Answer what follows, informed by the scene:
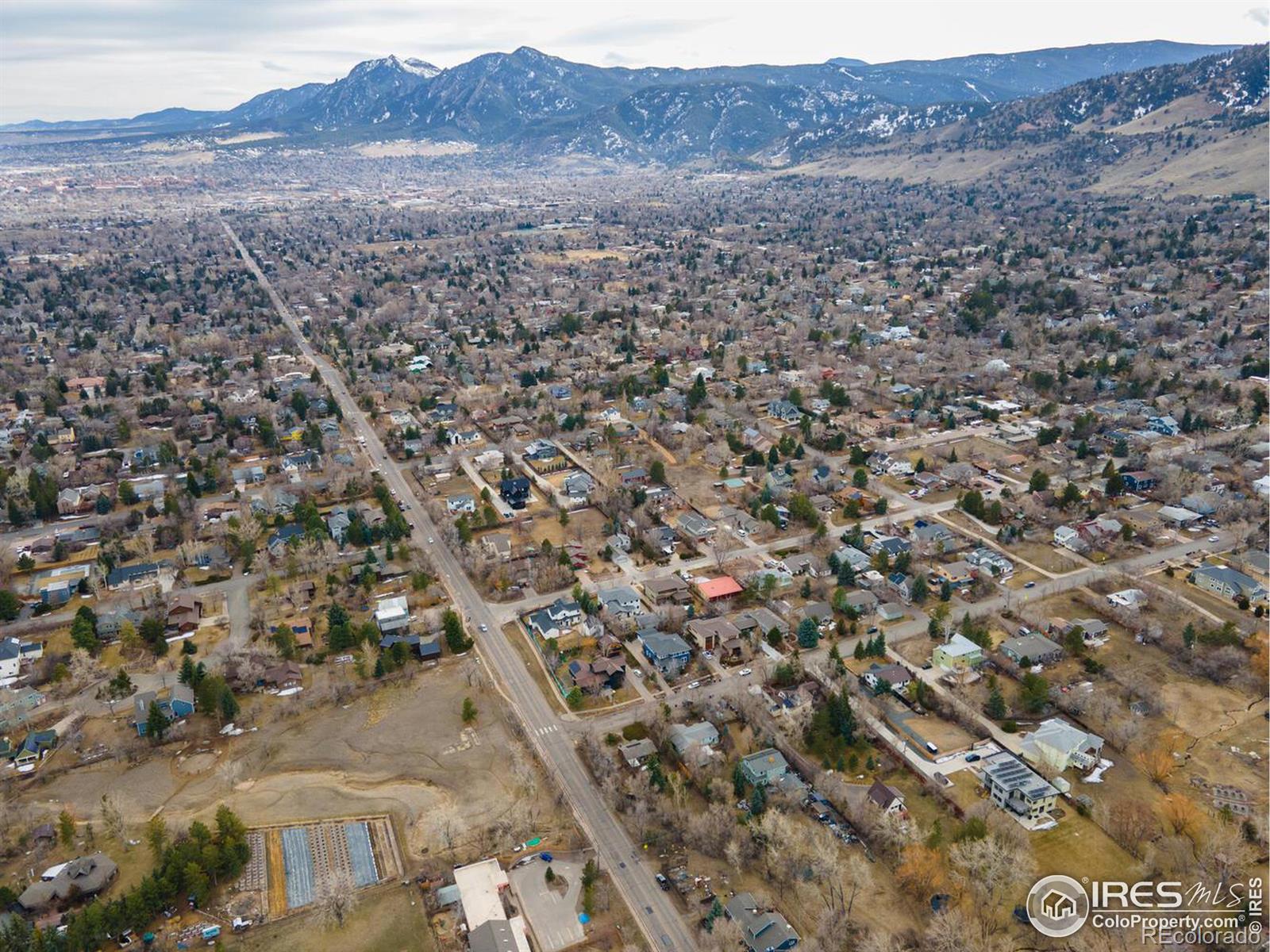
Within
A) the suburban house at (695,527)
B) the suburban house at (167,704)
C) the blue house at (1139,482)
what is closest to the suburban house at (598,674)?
the suburban house at (695,527)

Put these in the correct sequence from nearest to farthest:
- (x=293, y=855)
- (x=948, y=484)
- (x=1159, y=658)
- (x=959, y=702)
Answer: (x=293, y=855), (x=959, y=702), (x=1159, y=658), (x=948, y=484)

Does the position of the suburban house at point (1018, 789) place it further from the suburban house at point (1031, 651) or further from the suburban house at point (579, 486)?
the suburban house at point (579, 486)

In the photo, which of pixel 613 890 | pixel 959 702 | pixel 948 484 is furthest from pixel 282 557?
pixel 948 484

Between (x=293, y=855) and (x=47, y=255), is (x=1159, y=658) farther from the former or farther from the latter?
(x=47, y=255)

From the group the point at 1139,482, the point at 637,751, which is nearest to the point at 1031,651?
the point at 637,751

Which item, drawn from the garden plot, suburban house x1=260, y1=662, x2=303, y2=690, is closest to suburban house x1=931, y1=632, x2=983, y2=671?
the garden plot

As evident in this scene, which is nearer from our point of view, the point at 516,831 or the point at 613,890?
the point at 613,890

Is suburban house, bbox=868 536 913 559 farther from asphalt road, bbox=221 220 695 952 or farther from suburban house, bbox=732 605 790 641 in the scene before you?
asphalt road, bbox=221 220 695 952

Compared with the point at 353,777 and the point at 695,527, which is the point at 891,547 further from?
the point at 353,777
